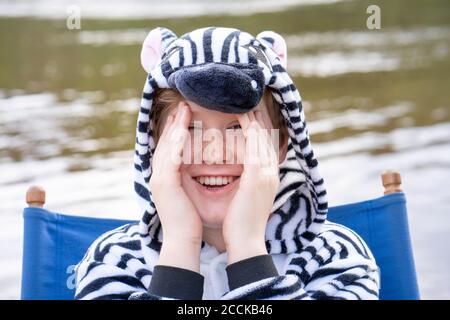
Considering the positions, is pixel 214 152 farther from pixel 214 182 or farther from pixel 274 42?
pixel 274 42

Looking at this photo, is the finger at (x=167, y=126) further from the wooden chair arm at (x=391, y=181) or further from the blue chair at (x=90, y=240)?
the wooden chair arm at (x=391, y=181)

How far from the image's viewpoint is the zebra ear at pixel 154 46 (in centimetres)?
176

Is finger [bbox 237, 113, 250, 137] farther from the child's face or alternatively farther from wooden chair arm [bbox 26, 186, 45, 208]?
wooden chair arm [bbox 26, 186, 45, 208]

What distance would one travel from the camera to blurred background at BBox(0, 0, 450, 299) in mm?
Result: 4035

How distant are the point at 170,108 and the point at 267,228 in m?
0.33

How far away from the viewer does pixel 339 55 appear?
7.82 m

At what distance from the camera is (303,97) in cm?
621

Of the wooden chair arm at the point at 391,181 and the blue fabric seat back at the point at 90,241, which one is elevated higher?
the wooden chair arm at the point at 391,181

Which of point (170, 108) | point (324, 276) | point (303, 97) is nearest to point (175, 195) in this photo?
point (170, 108)

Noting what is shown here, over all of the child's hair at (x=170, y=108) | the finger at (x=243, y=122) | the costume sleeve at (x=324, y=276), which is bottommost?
the costume sleeve at (x=324, y=276)

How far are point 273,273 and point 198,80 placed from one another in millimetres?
387

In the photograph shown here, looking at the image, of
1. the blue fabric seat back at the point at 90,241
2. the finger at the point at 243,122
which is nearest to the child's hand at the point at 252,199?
the finger at the point at 243,122

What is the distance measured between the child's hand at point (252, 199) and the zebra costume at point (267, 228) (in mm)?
41
